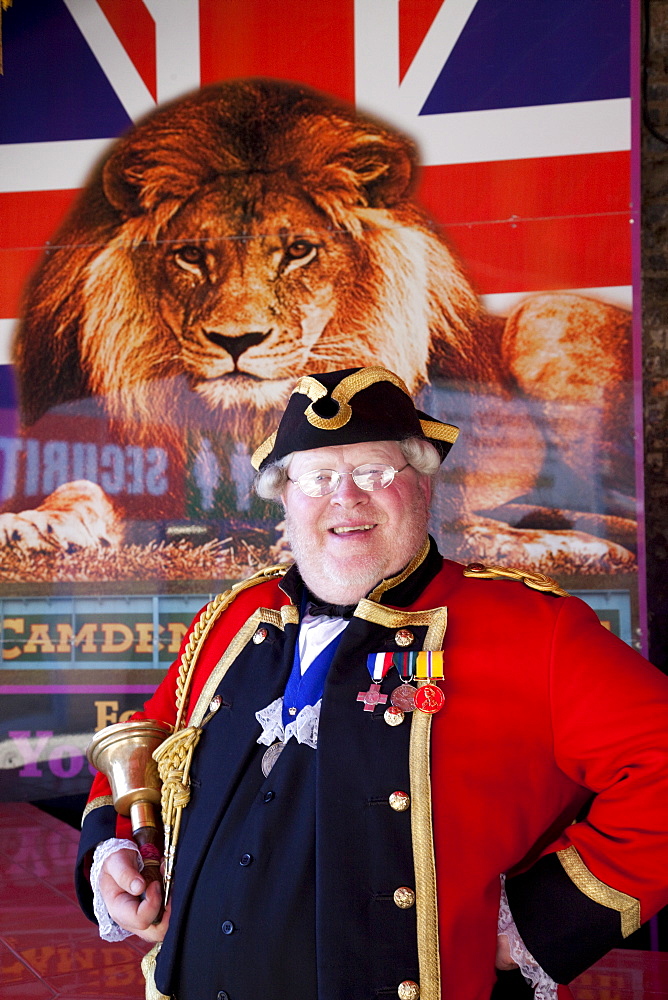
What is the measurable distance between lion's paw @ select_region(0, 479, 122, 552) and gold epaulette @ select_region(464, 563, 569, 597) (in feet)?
7.45

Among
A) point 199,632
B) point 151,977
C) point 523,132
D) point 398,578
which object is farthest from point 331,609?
point 523,132

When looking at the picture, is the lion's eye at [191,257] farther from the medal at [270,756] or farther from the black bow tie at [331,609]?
the medal at [270,756]

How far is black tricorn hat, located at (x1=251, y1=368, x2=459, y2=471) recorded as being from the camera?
175cm

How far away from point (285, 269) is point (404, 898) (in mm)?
2834

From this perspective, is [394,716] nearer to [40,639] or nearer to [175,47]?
[40,639]

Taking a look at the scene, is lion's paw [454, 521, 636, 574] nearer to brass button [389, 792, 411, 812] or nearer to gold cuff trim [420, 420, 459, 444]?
gold cuff trim [420, 420, 459, 444]

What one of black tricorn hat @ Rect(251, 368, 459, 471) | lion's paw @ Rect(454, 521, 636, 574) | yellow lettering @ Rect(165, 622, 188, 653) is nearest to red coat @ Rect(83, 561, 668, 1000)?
black tricorn hat @ Rect(251, 368, 459, 471)

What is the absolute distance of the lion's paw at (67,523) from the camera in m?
3.80

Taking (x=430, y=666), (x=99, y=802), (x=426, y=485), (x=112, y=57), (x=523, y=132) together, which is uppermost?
(x=112, y=57)

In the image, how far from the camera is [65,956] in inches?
105

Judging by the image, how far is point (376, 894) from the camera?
1435 mm

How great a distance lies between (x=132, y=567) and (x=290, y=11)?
8.13 feet

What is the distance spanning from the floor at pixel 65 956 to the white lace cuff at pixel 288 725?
1295mm

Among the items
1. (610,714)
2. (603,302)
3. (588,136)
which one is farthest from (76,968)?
(588,136)
